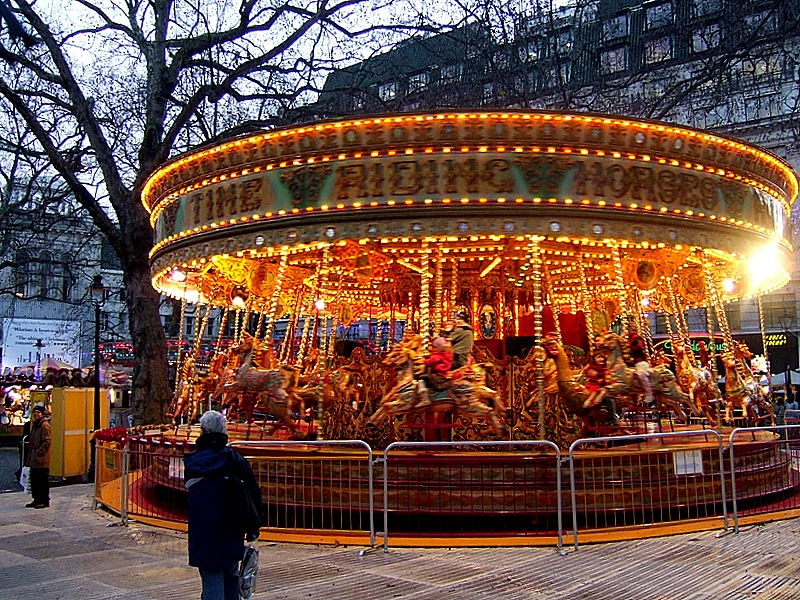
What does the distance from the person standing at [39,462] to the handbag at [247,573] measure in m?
7.79

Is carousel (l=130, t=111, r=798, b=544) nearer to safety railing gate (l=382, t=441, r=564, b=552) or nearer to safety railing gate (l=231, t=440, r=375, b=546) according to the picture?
safety railing gate (l=382, t=441, r=564, b=552)

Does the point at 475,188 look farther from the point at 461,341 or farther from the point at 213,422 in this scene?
the point at 213,422

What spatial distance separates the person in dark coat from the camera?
4895 millimetres

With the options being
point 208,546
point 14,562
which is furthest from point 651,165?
point 14,562

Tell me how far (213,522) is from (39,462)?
796 cm

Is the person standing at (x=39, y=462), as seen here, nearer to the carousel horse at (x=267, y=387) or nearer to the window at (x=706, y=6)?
the carousel horse at (x=267, y=387)

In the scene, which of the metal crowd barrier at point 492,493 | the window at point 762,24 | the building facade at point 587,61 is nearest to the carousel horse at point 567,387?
the metal crowd barrier at point 492,493

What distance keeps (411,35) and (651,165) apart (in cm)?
1316

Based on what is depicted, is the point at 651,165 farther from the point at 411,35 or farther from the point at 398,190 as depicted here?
the point at 411,35

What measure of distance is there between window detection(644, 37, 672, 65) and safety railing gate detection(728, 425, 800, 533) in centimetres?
1528

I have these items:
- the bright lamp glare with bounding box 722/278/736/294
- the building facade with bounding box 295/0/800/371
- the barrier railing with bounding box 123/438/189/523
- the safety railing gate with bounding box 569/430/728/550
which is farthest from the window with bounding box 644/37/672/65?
the barrier railing with bounding box 123/438/189/523

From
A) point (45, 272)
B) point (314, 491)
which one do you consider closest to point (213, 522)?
point (314, 491)

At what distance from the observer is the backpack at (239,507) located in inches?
193

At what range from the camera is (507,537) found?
8.35 metres
